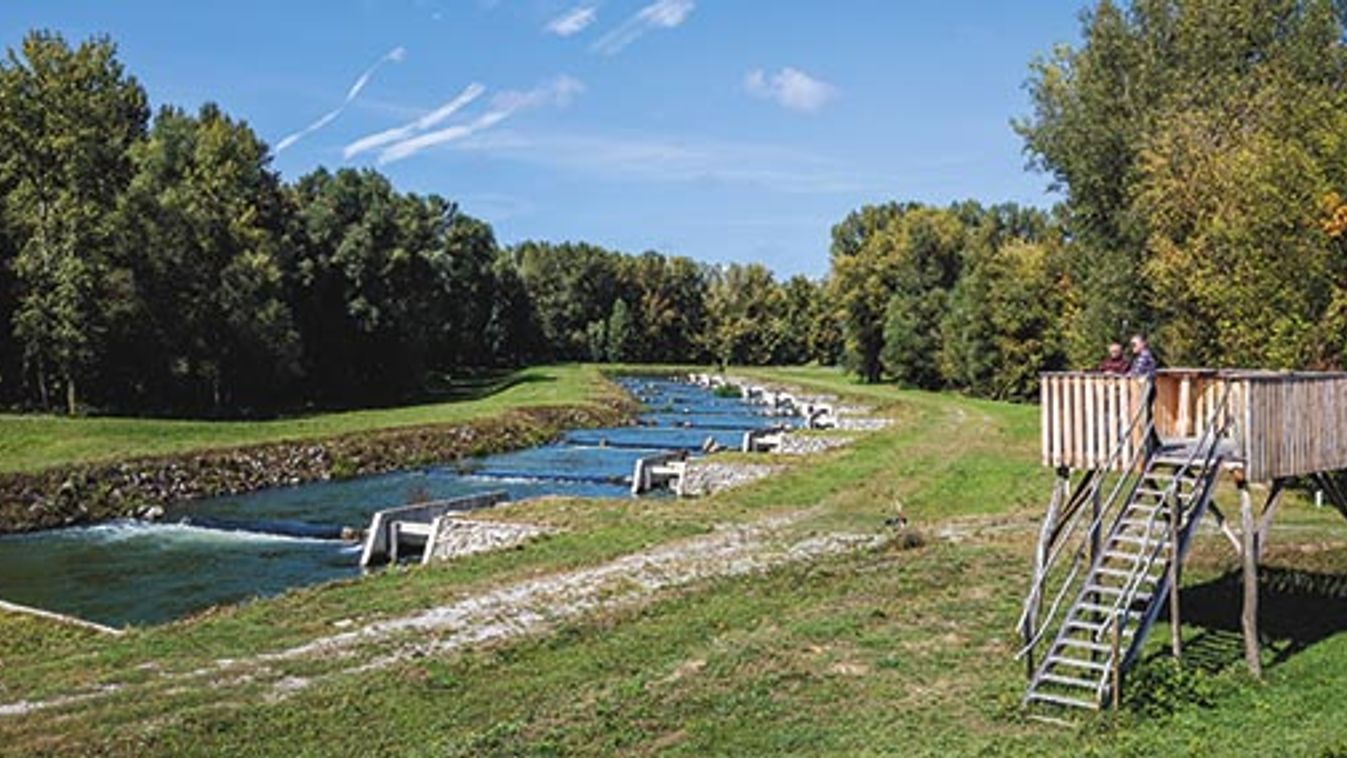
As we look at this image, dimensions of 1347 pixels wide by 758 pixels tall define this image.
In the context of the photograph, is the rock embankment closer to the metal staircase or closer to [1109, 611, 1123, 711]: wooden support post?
the metal staircase

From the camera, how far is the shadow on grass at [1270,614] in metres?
16.5

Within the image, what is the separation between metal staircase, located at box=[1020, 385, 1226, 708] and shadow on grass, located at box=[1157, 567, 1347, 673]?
3.53 feet

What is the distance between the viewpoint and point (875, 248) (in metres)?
101

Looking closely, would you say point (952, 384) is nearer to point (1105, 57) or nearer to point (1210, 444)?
point (1105, 57)

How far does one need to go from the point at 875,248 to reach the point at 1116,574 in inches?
3427

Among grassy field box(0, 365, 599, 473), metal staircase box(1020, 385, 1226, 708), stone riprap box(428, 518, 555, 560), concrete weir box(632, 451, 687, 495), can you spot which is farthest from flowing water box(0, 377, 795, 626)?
metal staircase box(1020, 385, 1226, 708)

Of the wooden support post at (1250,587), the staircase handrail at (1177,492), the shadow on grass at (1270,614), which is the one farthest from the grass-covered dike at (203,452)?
the wooden support post at (1250,587)

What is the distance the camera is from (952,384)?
84938 millimetres

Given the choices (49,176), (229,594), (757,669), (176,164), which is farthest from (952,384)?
Answer: (757,669)

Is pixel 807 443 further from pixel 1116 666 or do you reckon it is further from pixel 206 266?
pixel 1116 666

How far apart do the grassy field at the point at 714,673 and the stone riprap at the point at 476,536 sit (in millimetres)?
2883

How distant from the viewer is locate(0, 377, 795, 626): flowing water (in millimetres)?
27297

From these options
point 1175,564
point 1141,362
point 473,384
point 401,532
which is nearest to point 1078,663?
point 1175,564

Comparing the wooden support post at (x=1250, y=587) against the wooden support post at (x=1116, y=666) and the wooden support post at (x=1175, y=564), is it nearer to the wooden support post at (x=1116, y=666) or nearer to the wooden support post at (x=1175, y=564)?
the wooden support post at (x=1175, y=564)
